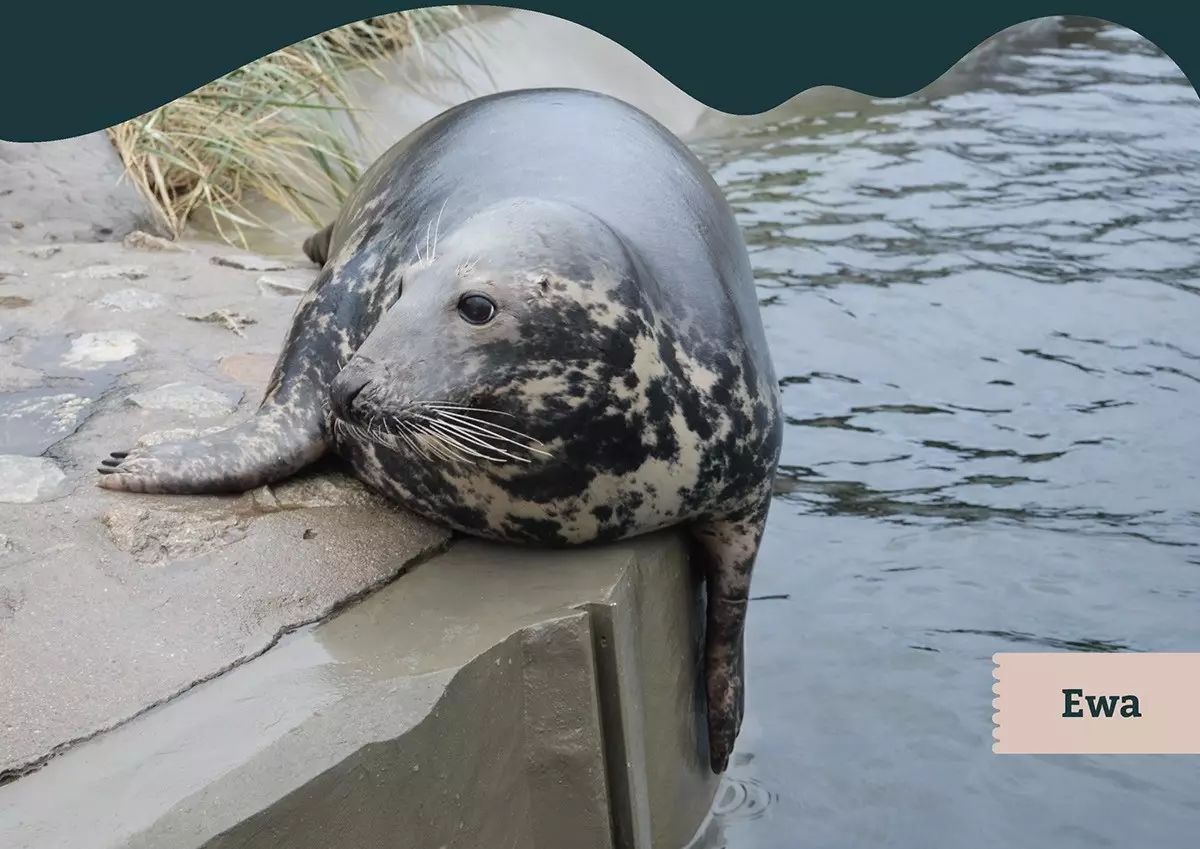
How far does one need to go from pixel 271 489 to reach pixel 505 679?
970 mm

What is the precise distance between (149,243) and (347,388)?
11.8 feet

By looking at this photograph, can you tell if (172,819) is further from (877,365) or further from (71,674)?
(877,365)

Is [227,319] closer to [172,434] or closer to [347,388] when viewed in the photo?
[172,434]

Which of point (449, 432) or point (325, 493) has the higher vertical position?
point (449, 432)

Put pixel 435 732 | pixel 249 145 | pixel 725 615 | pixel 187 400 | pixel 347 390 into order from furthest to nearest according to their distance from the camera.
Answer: pixel 249 145 < pixel 187 400 < pixel 725 615 < pixel 347 390 < pixel 435 732

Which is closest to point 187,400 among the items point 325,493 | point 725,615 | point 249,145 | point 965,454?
point 325,493

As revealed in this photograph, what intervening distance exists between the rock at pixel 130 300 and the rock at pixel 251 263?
670mm

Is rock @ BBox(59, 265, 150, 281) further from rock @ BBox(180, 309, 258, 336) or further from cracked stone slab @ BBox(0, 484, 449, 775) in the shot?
cracked stone slab @ BBox(0, 484, 449, 775)

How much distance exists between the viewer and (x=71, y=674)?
2859 mm

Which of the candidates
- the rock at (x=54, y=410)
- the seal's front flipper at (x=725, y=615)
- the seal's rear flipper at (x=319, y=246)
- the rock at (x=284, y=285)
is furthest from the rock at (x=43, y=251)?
the seal's front flipper at (x=725, y=615)

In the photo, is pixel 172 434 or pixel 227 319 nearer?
pixel 172 434

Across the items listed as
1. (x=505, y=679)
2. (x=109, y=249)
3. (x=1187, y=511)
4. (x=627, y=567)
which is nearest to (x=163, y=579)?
(x=505, y=679)

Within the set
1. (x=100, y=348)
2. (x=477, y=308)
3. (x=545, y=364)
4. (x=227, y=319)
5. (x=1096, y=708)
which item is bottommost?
(x=1096, y=708)

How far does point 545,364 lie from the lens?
3.12 meters
